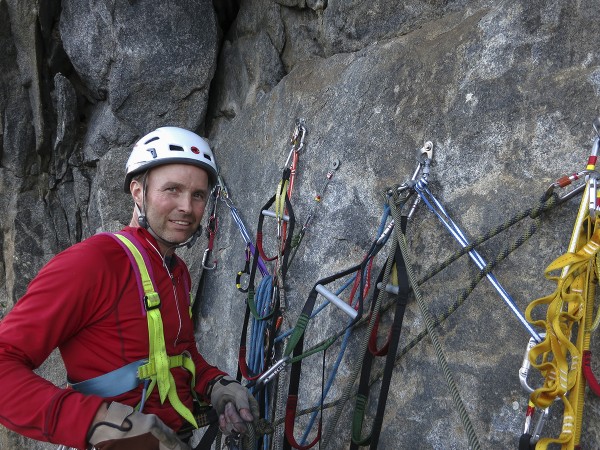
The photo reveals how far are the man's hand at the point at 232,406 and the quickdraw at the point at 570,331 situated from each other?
4.08ft

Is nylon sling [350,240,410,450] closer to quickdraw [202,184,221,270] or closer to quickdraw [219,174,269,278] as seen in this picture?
quickdraw [219,174,269,278]

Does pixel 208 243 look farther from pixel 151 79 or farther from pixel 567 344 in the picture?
pixel 567 344

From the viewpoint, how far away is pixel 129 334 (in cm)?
242

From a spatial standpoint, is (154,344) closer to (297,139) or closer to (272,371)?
(272,371)

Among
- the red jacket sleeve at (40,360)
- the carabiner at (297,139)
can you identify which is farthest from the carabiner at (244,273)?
the red jacket sleeve at (40,360)

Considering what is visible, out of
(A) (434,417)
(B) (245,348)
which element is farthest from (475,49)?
(B) (245,348)

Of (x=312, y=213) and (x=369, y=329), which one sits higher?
(x=312, y=213)

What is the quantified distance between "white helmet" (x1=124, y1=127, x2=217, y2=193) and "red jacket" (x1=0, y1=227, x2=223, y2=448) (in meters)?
0.35

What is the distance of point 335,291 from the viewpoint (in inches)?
128

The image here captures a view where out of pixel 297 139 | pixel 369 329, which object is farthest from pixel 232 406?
pixel 297 139

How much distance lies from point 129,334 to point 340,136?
173 cm

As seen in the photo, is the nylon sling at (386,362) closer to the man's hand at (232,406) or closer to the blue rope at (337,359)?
the blue rope at (337,359)

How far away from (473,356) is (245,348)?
1674 millimetres

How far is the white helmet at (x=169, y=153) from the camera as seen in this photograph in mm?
2855
